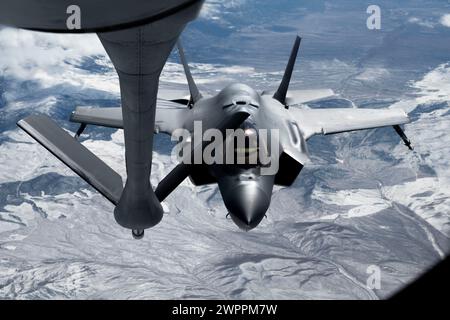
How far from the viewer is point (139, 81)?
5359 millimetres

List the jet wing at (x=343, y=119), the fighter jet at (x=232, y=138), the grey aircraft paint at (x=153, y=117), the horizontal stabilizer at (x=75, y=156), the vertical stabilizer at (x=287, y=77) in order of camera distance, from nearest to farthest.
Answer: the grey aircraft paint at (x=153, y=117)
the horizontal stabilizer at (x=75, y=156)
the fighter jet at (x=232, y=138)
the vertical stabilizer at (x=287, y=77)
the jet wing at (x=343, y=119)

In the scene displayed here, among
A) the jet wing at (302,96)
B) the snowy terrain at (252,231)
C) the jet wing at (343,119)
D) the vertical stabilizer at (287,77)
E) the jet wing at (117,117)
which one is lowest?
the snowy terrain at (252,231)

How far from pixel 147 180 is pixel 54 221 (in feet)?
371

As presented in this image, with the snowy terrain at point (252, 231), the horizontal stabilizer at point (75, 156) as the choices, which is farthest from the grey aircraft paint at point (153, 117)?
the snowy terrain at point (252, 231)

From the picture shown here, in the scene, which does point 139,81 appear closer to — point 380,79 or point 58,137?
point 58,137

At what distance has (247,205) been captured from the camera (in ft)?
42.7

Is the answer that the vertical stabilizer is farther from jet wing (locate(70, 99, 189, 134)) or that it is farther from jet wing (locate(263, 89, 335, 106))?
jet wing (locate(70, 99, 189, 134))

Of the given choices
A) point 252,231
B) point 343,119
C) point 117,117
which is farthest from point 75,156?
point 252,231

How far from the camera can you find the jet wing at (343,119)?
1992cm

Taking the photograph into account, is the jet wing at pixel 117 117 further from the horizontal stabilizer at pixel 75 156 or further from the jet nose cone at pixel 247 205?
the horizontal stabilizer at pixel 75 156

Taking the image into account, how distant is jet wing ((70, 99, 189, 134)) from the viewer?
1918 centimetres

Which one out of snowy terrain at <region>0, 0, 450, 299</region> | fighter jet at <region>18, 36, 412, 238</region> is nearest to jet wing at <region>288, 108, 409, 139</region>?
fighter jet at <region>18, 36, 412, 238</region>

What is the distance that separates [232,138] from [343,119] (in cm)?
962

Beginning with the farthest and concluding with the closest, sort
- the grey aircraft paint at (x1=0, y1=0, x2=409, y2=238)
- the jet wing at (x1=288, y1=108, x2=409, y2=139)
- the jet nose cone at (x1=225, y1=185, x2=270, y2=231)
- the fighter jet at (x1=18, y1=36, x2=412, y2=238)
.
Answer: the jet wing at (x1=288, y1=108, x2=409, y2=139) → the jet nose cone at (x1=225, y1=185, x2=270, y2=231) → the fighter jet at (x1=18, y1=36, x2=412, y2=238) → the grey aircraft paint at (x1=0, y1=0, x2=409, y2=238)
